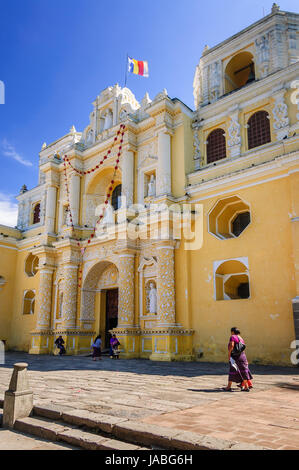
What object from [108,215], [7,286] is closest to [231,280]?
[108,215]

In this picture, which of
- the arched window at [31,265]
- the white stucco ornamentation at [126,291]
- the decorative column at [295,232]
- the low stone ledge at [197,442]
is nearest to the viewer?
the low stone ledge at [197,442]

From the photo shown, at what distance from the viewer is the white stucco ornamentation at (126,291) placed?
14.3 metres

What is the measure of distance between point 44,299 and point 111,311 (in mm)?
3480

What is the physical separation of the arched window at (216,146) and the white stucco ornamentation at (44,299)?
9531mm

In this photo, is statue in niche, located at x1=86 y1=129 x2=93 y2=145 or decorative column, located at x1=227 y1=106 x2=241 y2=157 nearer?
decorative column, located at x1=227 y1=106 x2=241 y2=157

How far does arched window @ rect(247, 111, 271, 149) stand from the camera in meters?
13.3

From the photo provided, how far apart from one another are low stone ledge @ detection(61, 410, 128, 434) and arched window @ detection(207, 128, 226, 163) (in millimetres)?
11608

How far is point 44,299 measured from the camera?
59.7ft

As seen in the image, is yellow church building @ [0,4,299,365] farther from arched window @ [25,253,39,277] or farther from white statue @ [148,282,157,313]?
arched window @ [25,253,39,277]

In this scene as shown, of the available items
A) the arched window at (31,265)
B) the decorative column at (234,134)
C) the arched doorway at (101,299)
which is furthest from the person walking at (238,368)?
the arched window at (31,265)

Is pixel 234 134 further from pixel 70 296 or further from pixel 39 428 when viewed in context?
pixel 39 428

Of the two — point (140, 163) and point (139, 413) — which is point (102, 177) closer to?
point (140, 163)

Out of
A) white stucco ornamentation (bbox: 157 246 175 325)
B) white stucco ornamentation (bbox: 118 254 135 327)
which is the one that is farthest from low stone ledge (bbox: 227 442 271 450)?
white stucco ornamentation (bbox: 118 254 135 327)

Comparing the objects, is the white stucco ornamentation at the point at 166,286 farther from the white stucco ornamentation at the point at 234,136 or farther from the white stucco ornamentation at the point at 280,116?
the white stucco ornamentation at the point at 280,116
